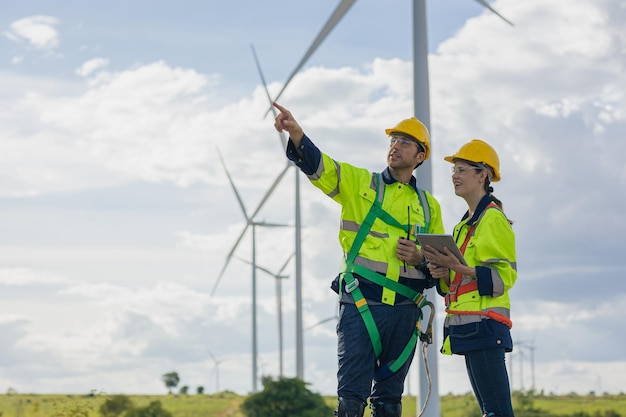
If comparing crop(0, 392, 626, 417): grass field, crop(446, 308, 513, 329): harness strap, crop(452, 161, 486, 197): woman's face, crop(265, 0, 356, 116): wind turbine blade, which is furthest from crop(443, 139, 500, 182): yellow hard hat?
crop(0, 392, 626, 417): grass field

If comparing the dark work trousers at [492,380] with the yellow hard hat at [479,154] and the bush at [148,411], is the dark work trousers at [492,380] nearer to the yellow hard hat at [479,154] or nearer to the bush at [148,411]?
the yellow hard hat at [479,154]

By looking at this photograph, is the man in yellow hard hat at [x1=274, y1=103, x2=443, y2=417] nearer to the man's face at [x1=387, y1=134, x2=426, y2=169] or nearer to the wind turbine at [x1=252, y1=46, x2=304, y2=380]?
the man's face at [x1=387, y1=134, x2=426, y2=169]

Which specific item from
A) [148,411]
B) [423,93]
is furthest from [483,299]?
[148,411]

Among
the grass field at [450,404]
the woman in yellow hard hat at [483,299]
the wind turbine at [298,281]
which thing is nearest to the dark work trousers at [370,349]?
the woman in yellow hard hat at [483,299]

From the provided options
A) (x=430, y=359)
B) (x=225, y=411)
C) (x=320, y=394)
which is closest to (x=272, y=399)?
(x=320, y=394)

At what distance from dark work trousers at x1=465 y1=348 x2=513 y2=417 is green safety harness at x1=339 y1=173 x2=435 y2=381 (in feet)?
2.63

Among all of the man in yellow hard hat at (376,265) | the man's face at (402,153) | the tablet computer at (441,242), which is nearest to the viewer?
the tablet computer at (441,242)

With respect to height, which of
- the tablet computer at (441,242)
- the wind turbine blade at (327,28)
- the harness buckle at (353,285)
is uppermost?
the wind turbine blade at (327,28)

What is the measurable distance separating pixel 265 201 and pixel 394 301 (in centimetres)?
3140

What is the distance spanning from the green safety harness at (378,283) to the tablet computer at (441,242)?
0.61 m

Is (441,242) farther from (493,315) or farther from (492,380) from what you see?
(492,380)

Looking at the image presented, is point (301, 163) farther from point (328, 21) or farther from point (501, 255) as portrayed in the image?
point (328, 21)

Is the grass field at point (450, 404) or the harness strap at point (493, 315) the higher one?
the grass field at point (450, 404)

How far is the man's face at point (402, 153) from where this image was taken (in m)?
9.45
